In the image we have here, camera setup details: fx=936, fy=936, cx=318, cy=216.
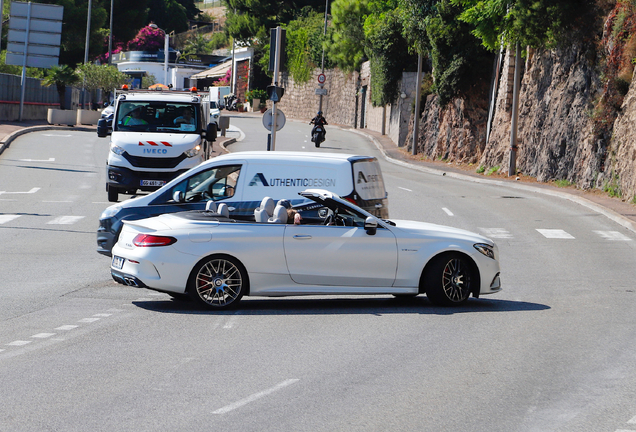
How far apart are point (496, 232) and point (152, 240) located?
12278 mm

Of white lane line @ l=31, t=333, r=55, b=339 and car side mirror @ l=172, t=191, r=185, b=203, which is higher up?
car side mirror @ l=172, t=191, r=185, b=203

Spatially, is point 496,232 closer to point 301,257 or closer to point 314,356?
point 301,257

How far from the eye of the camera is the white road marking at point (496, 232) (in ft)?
69.5

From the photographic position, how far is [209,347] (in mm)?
9055

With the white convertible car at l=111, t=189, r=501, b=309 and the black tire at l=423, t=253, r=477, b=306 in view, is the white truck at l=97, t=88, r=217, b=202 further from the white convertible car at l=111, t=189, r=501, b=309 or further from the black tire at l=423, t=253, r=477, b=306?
the black tire at l=423, t=253, r=477, b=306

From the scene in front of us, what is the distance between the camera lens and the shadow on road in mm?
11445

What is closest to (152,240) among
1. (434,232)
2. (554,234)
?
(434,232)

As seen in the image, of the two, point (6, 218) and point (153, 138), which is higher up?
point (153, 138)

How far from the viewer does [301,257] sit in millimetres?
11344

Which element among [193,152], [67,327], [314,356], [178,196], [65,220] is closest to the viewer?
[314,356]

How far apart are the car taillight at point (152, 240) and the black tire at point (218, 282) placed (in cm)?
45

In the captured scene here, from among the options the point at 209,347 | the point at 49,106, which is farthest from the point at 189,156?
the point at 49,106

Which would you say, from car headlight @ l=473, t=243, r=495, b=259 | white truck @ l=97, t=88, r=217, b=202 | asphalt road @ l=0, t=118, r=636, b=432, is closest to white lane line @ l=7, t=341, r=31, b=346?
asphalt road @ l=0, t=118, r=636, b=432

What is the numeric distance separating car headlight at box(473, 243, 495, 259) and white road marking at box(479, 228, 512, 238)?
9216mm
